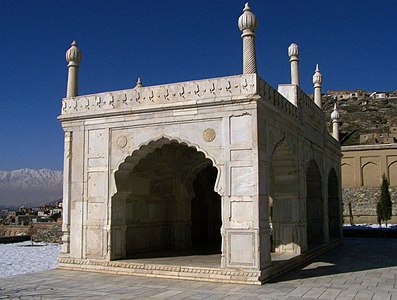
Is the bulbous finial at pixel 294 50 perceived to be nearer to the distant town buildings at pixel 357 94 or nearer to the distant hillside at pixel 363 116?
the distant hillside at pixel 363 116

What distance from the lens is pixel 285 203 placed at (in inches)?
495

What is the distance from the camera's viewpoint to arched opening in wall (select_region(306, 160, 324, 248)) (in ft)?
51.5

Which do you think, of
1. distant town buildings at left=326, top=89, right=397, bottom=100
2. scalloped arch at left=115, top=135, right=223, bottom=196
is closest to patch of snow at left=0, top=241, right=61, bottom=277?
scalloped arch at left=115, top=135, right=223, bottom=196

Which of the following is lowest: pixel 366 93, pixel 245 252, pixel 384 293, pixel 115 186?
pixel 384 293

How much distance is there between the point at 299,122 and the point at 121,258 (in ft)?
19.6

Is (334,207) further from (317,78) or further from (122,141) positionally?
(122,141)

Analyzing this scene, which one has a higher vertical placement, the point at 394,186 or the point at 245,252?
the point at 394,186

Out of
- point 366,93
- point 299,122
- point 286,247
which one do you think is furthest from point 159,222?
point 366,93

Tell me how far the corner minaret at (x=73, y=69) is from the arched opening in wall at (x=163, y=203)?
267 centimetres

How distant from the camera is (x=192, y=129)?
10406mm

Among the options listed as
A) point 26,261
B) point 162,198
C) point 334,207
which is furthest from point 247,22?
point 334,207

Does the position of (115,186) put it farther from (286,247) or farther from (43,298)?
(286,247)

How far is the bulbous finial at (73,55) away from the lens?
41.2 ft

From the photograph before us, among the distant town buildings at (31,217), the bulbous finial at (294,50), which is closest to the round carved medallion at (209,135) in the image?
the bulbous finial at (294,50)
